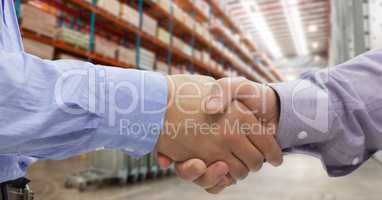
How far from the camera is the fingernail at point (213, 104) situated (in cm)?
83

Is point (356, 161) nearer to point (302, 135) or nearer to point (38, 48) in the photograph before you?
point (302, 135)

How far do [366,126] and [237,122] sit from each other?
0.35m

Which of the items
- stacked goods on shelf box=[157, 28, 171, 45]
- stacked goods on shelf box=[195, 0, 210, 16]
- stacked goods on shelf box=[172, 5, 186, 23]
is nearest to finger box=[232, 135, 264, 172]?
stacked goods on shelf box=[157, 28, 171, 45]

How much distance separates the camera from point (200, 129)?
859mm

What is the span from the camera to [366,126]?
0.79 metres

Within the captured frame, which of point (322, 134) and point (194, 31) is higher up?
point (194, 31)

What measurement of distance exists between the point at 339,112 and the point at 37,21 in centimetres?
360

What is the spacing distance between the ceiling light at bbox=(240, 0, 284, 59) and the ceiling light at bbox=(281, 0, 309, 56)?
3.57 feet

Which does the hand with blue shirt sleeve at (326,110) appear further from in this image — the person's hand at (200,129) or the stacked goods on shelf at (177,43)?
the stacked goods on shelf at (177,43)

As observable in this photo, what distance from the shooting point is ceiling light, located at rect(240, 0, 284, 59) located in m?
12.7

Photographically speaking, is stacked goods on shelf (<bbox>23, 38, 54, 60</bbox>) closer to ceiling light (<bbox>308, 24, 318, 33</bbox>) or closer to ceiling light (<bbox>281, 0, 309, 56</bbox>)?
ceiling light (<bbox>281, 0, 309, 56</bbox>)

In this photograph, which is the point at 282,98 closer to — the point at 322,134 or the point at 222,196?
the point at 322,134

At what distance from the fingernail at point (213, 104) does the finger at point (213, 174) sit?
21 centimetres

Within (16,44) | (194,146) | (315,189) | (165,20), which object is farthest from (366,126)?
(165,20)
